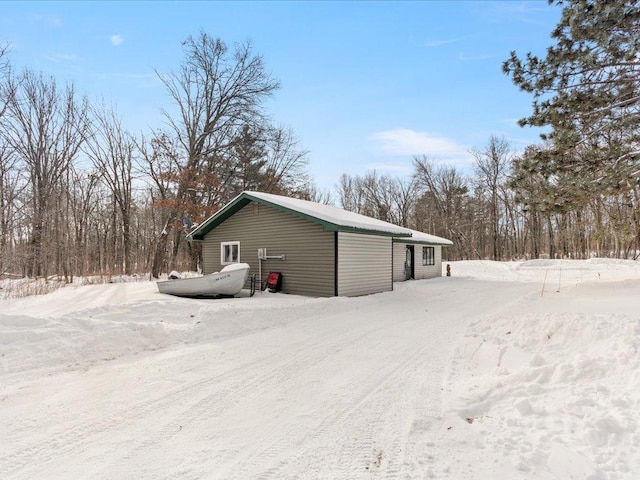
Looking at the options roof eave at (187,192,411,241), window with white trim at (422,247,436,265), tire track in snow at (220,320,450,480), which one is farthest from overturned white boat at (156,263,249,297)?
window with white trim at (422,247,436,265)

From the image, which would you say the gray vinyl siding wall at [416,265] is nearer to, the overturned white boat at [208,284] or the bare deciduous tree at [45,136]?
the overturned white boat at [208,284]

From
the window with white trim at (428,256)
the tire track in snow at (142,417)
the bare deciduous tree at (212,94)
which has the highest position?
the bare deciduous tree at (212,94)

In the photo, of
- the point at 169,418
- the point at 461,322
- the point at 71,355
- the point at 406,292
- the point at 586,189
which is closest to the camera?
the point at 169,418

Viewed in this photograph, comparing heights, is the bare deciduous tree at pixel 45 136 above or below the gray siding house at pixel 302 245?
above

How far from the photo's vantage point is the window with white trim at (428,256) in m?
19.7

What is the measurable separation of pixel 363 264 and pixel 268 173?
1626cm

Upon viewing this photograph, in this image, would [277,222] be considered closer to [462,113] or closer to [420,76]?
[420,76]

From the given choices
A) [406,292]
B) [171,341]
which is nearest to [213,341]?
[171,341]

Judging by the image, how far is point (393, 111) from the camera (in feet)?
43.2

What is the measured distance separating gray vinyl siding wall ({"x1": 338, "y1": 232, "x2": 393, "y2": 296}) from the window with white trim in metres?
6.54

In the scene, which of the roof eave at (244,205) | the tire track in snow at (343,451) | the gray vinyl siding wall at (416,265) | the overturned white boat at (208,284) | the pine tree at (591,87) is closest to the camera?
the tire track in snow at (343,451)

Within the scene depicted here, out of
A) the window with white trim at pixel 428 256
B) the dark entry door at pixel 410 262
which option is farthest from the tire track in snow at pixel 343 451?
the window with white trim at pixel 428 256

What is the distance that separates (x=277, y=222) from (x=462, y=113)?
730cm

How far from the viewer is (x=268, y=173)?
26.5 m
